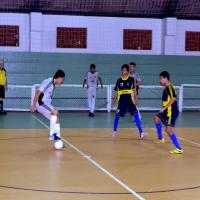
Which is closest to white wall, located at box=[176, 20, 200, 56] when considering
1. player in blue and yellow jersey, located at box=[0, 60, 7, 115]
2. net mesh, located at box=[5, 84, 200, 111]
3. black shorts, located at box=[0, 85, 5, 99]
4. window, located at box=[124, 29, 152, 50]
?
window, located at box=[124, 29, 152, 50]

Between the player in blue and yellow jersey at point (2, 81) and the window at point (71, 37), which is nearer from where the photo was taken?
the player in blue and yellow jersey at point (2, 81)

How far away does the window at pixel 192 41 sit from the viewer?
22.0m

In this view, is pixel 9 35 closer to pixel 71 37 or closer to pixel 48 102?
pixel 71 37

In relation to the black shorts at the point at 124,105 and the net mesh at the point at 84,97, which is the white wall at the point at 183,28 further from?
the black shorts at the point at 124,105

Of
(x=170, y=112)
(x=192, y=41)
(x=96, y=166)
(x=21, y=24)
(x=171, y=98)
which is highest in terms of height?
(x=21, y=24)

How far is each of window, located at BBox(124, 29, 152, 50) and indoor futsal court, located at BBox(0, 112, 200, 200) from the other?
8123mm

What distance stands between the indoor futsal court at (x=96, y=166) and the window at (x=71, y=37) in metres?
7.62

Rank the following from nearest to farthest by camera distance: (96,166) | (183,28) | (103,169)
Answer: (103,169) → (96,166) → (183,28)

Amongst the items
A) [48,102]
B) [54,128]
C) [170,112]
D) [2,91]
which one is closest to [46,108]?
[48,102]

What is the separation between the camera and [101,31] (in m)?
21.4

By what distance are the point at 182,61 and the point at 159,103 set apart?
7.00 ft

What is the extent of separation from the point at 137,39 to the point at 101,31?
1.63 m

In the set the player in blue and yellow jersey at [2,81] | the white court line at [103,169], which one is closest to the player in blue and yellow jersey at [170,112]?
the white court line at [103,169]

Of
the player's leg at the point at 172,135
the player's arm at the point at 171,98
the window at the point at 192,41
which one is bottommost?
the player's leg at the point at 172,135
